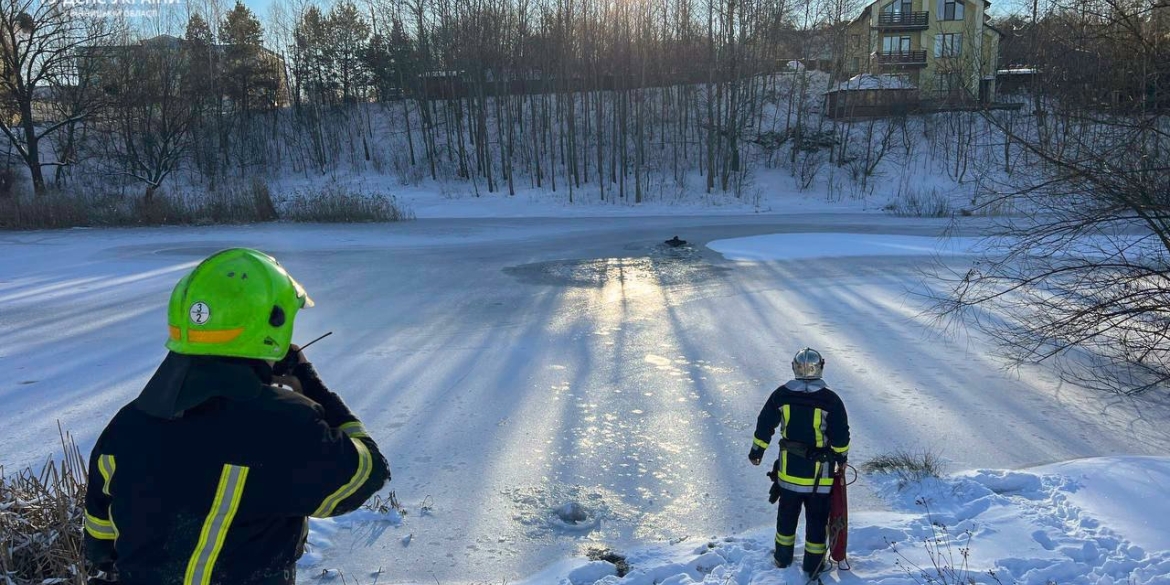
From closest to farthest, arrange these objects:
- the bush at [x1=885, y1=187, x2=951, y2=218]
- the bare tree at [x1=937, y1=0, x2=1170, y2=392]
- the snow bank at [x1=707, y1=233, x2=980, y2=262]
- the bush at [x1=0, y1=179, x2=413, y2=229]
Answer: the bare tree at [x1=937, y1=0, x2=1170, y2=392], the snow bank at [x1=707, y1=233, x2=980, y2=262], the bush at [x1=0, y1=179, x2=413, y2=229], the bush at [x1=885, y1=187, x2=951, y2=218]

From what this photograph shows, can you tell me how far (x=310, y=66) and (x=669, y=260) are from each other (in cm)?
3937

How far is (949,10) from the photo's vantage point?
46.2 m

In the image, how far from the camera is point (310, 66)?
1844 inches

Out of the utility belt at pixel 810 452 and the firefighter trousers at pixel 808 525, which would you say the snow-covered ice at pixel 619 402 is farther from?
the utility belt at pixel 810 452

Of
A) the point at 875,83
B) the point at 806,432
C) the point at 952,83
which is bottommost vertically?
the point at 806,432

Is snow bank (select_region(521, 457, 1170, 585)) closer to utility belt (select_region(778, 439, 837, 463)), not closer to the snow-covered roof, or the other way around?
utility belt (select_region(778, 439, 837, 463))

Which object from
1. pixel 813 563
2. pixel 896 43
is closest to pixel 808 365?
pixel 813 563

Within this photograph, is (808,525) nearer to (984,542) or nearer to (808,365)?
(808,365)

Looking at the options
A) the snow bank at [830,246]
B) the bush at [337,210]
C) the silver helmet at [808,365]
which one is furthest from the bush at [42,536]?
the bush at [337,210]

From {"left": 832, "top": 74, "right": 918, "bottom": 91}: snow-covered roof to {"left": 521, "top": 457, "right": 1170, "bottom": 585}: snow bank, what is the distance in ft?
125

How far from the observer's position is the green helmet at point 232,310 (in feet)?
6.14

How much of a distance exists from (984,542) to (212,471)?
13.7 feet

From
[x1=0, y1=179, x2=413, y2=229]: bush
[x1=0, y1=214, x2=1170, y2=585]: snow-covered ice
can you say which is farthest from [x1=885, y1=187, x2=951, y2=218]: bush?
[x1=0, y1=179, x2=413, y2=229]: bush

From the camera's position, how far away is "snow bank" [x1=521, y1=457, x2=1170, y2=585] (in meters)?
3.91
